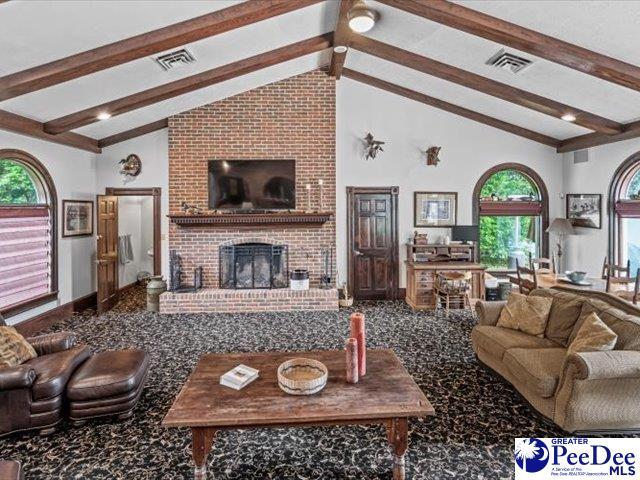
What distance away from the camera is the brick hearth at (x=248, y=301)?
6.34 m

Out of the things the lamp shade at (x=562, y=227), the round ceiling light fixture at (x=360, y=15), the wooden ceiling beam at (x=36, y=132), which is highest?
the round ceiling light fixture at (x=360, y=15)

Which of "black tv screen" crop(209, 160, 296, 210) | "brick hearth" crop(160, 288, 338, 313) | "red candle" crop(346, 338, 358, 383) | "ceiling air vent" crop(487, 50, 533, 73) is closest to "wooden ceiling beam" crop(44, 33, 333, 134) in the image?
"black tv screen" crop(209, 160, 296, 210)

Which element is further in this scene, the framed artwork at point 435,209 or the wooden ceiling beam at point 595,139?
the framed artwork at point 435,209

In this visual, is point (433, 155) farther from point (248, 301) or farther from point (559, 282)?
point (248, 301)

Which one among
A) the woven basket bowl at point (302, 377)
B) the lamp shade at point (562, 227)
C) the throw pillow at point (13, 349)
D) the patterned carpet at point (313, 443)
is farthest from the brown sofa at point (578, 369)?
the throw pillow at point (13, 349)

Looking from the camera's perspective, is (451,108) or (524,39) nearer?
(524,39)

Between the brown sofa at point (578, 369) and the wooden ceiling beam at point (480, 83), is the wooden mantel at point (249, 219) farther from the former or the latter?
the brown sofa at point (578, 369)

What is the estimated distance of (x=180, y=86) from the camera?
5273 millimetres

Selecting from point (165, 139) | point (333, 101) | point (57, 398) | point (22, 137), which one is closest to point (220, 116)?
point (165, 139)

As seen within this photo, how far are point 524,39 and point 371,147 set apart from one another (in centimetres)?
324

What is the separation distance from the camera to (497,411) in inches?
124

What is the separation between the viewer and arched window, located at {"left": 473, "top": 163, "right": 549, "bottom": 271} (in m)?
7.28

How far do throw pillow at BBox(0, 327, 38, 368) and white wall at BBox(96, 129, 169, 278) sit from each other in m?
3.91

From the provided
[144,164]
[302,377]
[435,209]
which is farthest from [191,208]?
[302,377]
